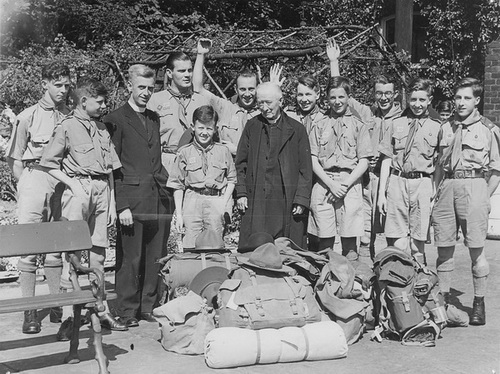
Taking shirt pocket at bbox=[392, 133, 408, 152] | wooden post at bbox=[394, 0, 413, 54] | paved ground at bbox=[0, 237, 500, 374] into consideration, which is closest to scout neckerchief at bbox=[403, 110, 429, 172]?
shirt pocket at bbox=[392, 133, 408, 152]

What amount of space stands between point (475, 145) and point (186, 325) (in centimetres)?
284

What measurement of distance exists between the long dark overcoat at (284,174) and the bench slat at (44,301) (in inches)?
75.1

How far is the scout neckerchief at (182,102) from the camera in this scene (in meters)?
7.12

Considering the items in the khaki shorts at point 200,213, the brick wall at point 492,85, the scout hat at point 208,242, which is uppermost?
the brick wall at point 492,85

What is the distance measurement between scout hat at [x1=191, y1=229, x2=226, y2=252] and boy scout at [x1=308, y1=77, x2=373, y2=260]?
0.98m

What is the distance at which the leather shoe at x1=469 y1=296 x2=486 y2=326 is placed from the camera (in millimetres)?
6676

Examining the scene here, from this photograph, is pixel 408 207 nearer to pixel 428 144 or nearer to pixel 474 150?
pixel 428 144

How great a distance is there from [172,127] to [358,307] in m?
2.32

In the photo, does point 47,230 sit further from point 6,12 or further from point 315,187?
point 6,12

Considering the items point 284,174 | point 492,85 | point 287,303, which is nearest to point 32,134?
point 284,174

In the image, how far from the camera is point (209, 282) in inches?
243

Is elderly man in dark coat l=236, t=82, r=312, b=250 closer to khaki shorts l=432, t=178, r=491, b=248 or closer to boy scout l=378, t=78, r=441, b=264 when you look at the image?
boy scout l=378, t=78, r=441, b=264

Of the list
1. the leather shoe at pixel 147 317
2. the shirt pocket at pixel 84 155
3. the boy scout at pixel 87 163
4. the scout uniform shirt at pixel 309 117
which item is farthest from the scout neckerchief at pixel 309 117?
the leather shoe at pixel 147 317

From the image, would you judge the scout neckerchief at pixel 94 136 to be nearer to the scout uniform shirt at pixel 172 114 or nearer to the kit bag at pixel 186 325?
the scout uniform shirt at pixel 172 114
